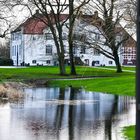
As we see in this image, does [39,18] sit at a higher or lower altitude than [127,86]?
higher

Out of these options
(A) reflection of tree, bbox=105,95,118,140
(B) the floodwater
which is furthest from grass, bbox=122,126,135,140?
(A) reflection of tree, bbox=105,95,118,140

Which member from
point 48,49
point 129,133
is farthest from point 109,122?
point 48,49

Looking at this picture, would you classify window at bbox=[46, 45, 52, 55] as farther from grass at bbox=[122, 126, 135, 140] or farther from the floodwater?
grass at bbox=[122, 126, 135, 140]

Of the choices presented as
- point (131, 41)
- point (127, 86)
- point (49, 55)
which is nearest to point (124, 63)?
point (49, 55)

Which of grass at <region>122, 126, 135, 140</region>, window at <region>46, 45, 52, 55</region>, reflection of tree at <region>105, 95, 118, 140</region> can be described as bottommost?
reflection of tree at <region>105, 95, 118, 140</region>

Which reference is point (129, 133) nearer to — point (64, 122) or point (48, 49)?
point (64, 122)

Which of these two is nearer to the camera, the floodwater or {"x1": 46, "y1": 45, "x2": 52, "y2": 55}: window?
the floodwater

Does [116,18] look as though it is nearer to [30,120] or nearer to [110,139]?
[30,120]

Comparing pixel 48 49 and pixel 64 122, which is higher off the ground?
pixel 48 49

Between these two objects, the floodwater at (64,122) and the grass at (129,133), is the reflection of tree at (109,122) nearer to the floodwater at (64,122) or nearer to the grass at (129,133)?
the floodwater at (64,122)

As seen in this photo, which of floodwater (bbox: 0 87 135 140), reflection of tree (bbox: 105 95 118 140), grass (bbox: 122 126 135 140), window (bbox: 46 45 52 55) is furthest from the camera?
window (bbox: 46 45 52 55)

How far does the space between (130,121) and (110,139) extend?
15.0ft

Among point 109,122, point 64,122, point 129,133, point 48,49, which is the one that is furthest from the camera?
point 48,49

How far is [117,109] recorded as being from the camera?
845 inches
